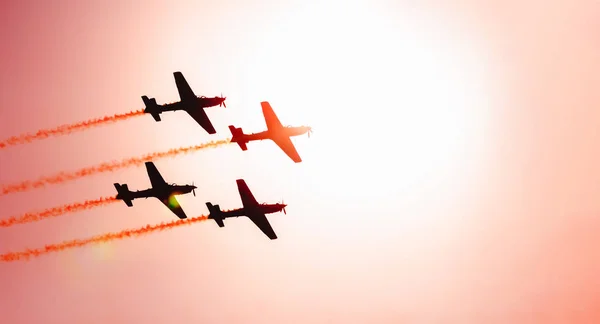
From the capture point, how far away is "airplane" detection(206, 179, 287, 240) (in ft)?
143

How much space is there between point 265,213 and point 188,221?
24.2 ft

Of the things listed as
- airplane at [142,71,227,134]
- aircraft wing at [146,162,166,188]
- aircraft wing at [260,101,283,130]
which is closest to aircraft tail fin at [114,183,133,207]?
aircraft wing at [146,162,166,188]

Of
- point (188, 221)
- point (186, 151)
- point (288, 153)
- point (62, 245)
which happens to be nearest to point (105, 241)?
point (62, 245)

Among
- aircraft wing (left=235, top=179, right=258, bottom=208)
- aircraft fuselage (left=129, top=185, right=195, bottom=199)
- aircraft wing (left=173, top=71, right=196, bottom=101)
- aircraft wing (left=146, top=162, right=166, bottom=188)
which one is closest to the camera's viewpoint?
aircraft wing (left=173, top=71, right=196, bottom=101)

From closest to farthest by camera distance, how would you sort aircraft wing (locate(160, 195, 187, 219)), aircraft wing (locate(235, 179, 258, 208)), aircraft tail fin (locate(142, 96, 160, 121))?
aircraft tail fin (locate(142, 96, 160, 121)) < aircraft wing (locate(235, 179, 258, 208)) < aircraft wing (locate(160, 195, 187, 219))

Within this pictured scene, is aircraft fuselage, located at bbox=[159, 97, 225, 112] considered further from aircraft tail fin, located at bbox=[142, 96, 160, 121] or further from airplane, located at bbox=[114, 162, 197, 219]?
airplane, located at bbox=[114, 162, 197, 219]

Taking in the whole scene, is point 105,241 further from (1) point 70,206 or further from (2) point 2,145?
(2) point 2,145

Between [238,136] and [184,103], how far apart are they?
5.63 metres

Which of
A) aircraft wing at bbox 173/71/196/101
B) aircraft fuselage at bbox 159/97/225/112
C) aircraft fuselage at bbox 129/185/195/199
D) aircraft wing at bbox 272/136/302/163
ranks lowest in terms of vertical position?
aircraft fuselage at bbox 129/185/195/199

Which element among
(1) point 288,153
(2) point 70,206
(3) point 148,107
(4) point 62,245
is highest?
(3) point 148,107

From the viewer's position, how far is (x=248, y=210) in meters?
44.3

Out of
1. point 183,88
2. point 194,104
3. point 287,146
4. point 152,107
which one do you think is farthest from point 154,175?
point 287,146

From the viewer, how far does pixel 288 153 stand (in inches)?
1783

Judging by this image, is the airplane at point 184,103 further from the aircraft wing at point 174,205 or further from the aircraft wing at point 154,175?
the aircraft wing at point 174,205
